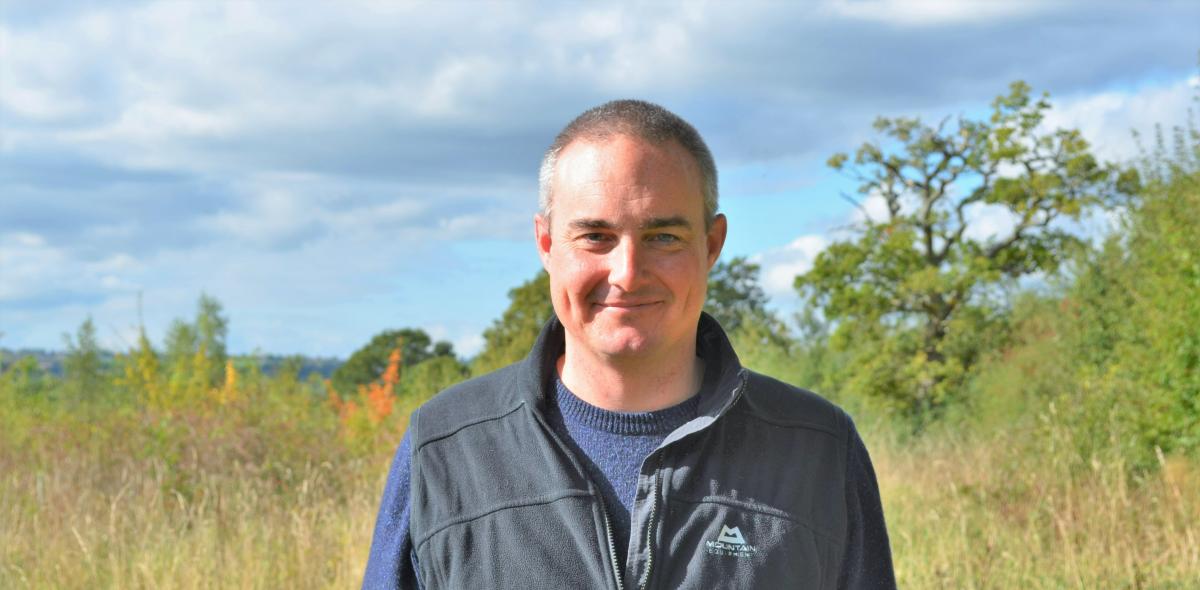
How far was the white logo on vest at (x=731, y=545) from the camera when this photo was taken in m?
2.65

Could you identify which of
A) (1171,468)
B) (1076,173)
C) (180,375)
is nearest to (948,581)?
(1171,468)

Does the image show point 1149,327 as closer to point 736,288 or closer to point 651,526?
point 651,526

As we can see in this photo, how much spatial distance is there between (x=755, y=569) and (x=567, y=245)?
818 millimetres

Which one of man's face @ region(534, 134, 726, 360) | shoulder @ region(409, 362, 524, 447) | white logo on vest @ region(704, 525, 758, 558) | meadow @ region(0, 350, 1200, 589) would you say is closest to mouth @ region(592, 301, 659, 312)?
man's face @ region(534, 134, 726, 360)

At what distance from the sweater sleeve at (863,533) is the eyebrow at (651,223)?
0.76 m

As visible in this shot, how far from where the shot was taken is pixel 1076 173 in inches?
889

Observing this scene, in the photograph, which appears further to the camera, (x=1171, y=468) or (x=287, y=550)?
(x=1171, y=468)

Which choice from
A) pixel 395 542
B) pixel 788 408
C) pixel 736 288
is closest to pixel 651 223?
pixel 788 408

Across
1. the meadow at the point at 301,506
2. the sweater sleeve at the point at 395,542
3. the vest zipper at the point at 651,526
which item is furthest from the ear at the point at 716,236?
the meadow at the point at 301,506

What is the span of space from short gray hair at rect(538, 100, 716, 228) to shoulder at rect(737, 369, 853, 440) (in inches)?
17.0

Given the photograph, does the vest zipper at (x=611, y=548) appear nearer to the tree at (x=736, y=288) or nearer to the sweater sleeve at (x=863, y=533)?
the sweater sleeve at (x=863, y=533)

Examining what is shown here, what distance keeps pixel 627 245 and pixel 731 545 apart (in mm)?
699

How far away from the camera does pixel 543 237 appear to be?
9.26ft

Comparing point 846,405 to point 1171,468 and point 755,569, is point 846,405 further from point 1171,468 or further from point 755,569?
point 755,569
